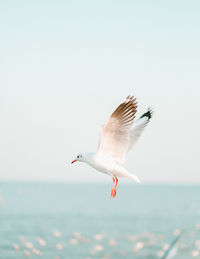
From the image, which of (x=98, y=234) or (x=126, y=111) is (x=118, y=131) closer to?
(x=126, y=111)

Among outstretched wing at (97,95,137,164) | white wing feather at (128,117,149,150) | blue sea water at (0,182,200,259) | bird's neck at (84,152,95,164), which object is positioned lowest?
bird's neck at (84,152,95,164)

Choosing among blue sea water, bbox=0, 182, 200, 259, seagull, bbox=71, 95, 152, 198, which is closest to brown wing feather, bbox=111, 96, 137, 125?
seagull, bbox=71, 95, 152, 198

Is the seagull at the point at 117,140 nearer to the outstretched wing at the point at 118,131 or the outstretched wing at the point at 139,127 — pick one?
the outstretched wing at the point at 118,131

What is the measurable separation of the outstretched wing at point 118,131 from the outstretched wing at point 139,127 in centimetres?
53

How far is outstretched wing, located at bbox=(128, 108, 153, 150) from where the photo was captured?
22.2ft

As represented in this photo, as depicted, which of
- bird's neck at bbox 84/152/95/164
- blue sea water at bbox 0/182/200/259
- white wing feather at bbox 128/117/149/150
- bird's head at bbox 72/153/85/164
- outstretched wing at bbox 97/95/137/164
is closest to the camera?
bird's neck at bbox 84/152/95/164

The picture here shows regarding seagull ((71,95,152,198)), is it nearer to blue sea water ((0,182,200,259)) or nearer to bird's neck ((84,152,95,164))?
bird's neck ((84,152,95,164))

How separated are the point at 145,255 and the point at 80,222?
4068 centimetres

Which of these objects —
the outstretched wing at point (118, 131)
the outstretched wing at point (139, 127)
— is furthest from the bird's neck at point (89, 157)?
the outstretched wing at point (139, 127)

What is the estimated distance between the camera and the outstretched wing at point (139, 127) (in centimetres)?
676

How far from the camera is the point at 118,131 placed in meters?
5.86

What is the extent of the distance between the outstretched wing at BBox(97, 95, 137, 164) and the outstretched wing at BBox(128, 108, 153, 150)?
53cm

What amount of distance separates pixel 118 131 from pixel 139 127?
1.50 meters

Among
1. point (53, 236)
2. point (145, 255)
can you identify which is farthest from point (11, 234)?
point (145, 255)
